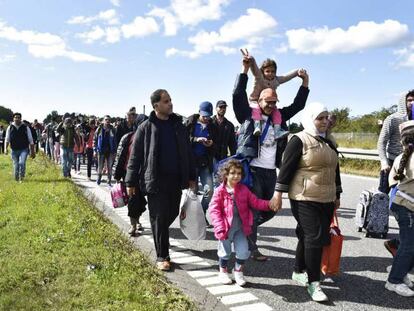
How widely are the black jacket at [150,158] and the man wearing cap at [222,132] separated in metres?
2.54

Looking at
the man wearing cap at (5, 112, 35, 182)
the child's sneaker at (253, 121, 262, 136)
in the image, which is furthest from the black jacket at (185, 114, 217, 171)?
the man wearing cap at (5, 112, 35, 182)

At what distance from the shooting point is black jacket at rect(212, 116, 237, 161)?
27.3 feet

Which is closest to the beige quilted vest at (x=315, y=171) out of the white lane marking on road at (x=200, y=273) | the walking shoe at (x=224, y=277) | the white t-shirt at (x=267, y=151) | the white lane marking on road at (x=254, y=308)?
the white t-shirt at (x=267, y=151)

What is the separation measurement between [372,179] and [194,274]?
1134 centimetres

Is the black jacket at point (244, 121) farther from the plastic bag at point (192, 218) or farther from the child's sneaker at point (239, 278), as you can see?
the child's sneaker at point (239, 278)

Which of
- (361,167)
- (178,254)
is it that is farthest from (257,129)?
(361,167)

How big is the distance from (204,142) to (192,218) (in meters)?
2.18

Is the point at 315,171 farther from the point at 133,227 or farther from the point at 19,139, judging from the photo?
the point at 19,139

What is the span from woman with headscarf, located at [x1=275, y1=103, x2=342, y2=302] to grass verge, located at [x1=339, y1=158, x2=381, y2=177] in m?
12.5

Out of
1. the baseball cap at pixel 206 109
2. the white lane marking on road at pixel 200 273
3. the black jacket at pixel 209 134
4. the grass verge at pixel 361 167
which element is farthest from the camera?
the grass verge at pixel 361 167

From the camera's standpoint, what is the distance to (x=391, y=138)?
6.41 meters

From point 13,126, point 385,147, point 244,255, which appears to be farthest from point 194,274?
point 13,126

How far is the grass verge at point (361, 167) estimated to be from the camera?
1702cm

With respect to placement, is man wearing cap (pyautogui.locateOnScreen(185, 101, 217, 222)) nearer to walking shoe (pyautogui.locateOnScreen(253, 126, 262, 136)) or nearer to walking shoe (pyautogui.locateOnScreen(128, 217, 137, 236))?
walking shoe (pyautogui.locateOnScreen(128, 217, 137, 236))
